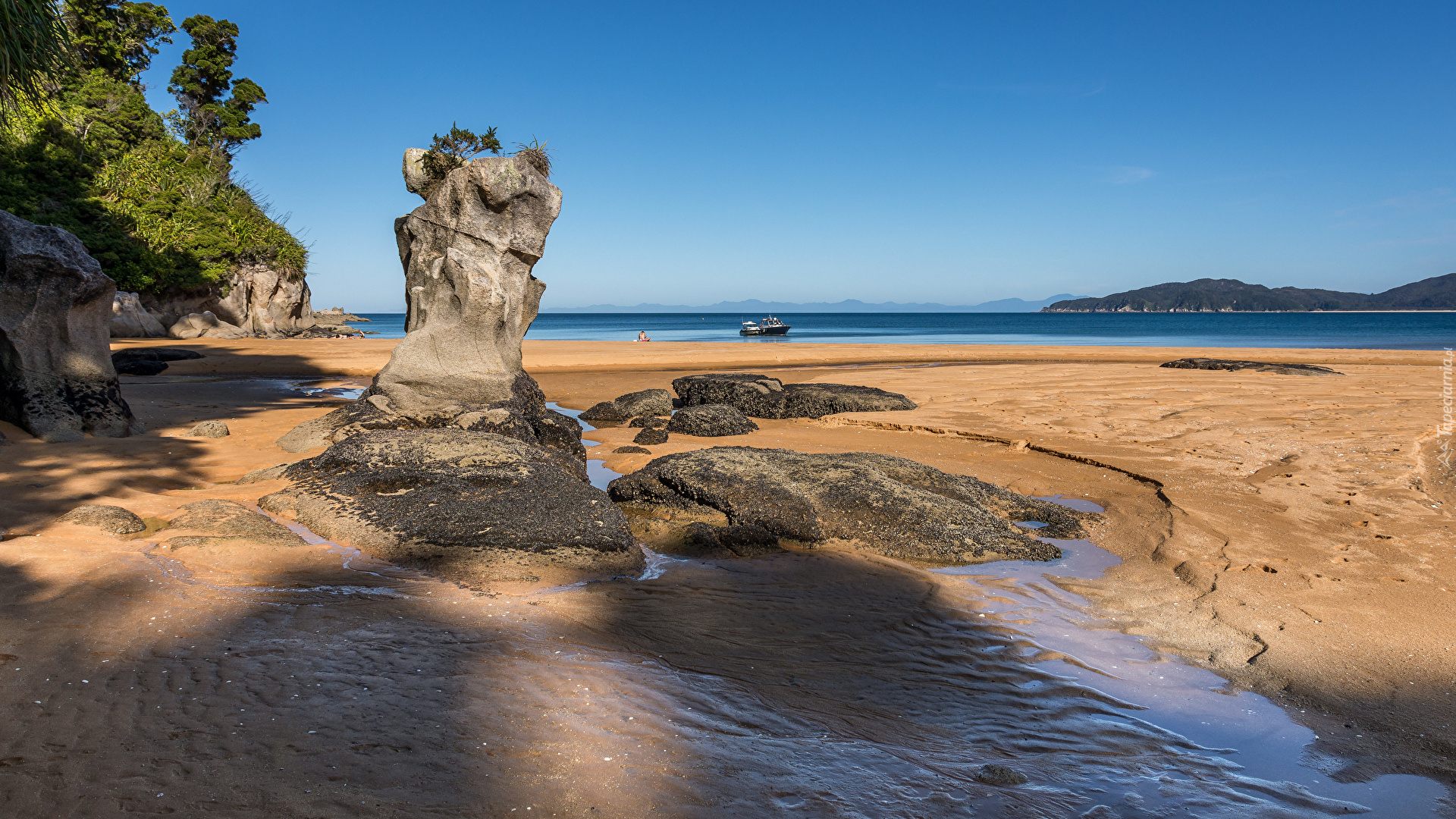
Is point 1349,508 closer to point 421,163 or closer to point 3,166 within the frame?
point 421,163

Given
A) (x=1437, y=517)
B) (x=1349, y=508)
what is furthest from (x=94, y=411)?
(x=1437, y=517)

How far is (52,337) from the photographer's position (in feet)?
24.6

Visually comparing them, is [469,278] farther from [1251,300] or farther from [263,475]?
[1251,300]

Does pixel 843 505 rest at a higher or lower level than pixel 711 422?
lower

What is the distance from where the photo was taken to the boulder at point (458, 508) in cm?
485

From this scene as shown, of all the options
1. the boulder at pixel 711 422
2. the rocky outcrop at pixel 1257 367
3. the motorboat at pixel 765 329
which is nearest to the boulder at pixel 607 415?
the boulder at pixel 711 422

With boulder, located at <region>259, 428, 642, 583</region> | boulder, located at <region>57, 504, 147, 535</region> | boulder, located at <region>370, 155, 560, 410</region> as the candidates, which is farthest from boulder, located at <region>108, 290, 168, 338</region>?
boulder, located at <region>57, 504, 147, 535</region>

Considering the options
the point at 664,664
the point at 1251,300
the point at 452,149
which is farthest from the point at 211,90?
the point at 1251,300

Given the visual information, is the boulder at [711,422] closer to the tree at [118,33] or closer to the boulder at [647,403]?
the boulder at [647,403]

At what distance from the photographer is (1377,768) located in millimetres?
3104

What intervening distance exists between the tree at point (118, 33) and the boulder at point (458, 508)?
3349 cm

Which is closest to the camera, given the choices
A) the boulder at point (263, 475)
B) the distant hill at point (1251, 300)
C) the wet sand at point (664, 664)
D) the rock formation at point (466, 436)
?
the wet sand at point (664, 664)

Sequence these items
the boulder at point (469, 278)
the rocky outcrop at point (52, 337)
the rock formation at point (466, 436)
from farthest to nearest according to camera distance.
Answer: the boulder at point (469, 278) → the rocky outcrop at point (52, 337) → the rock formation at point (466, 436)

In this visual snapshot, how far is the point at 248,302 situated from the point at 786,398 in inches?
1053
